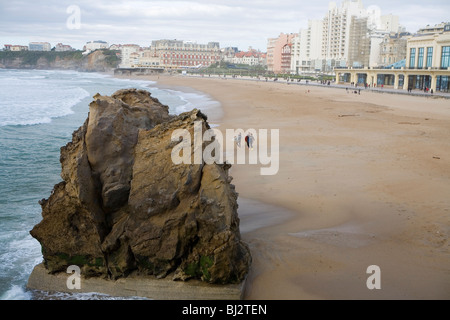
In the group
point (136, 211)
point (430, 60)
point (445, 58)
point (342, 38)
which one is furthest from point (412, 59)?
point (342, 38)

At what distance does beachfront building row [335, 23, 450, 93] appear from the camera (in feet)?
163

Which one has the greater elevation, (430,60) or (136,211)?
(430,60)

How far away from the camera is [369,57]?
108 m

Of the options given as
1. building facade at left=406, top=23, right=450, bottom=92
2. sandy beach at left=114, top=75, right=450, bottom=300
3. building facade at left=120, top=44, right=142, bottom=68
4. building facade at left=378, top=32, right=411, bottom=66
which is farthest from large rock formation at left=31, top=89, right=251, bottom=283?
building facade at left=120, top=44, right=142, bottom=68

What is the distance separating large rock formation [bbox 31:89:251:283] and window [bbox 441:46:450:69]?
49410mm

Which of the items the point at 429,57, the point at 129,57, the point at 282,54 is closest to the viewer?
the point at 429,57

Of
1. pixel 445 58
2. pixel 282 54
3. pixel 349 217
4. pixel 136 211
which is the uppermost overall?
pixel 282 54

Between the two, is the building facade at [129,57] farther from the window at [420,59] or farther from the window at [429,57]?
the window at [429,57]

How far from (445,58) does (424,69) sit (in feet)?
7.73

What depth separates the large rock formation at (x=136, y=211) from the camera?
23.3 ft

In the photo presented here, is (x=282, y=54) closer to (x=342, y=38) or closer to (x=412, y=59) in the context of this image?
(x=342, y=38)

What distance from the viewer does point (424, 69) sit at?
51625mm
